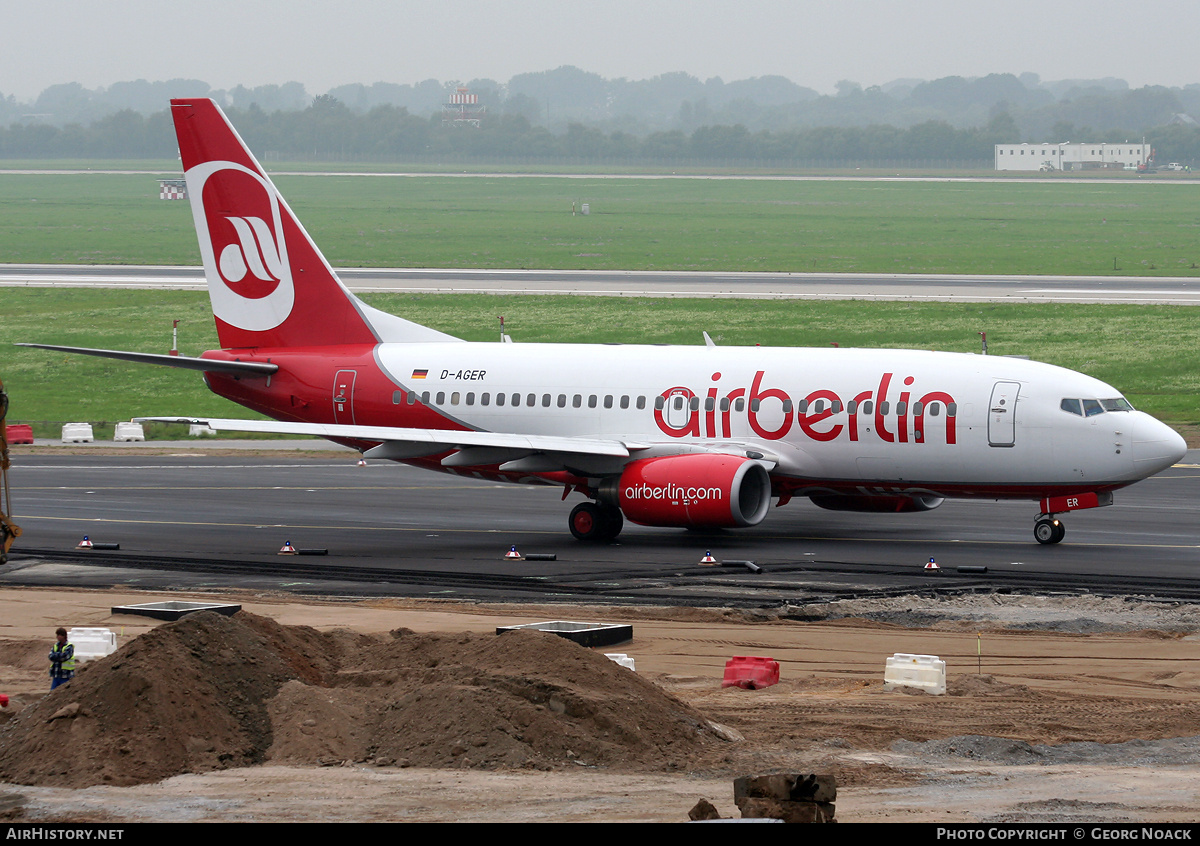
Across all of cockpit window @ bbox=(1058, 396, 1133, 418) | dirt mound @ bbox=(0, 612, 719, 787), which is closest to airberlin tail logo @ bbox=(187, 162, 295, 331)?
cockpit window @ bbox=(1058, 396, 1133, 418)

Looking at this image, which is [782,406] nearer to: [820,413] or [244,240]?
[820,413]

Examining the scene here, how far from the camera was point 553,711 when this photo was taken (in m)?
19.3

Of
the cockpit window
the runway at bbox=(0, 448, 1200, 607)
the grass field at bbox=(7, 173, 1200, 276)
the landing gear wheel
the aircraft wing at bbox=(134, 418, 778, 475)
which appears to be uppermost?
the grass field at bbox=(7, 173, 1200, 276)

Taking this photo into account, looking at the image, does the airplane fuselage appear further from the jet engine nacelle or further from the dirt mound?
the dirt mound

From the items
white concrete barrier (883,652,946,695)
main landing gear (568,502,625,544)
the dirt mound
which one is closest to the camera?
the dirt mound

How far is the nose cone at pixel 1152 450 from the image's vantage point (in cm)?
3472

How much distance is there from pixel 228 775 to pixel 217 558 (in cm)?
1761

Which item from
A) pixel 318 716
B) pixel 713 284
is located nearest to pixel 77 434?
pixel 318 716

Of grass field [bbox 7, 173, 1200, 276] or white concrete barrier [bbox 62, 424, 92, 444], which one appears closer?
white concrete barrier [bbox 62, 424, 92, 444]

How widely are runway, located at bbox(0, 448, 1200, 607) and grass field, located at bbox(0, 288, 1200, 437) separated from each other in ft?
49.3

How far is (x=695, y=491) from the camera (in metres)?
35.4

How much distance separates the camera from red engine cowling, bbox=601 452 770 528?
35.1 meters

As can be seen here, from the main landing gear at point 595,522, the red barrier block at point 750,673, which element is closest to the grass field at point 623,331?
the main landing gear at point 595,522

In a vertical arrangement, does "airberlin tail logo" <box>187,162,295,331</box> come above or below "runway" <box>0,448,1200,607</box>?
above
